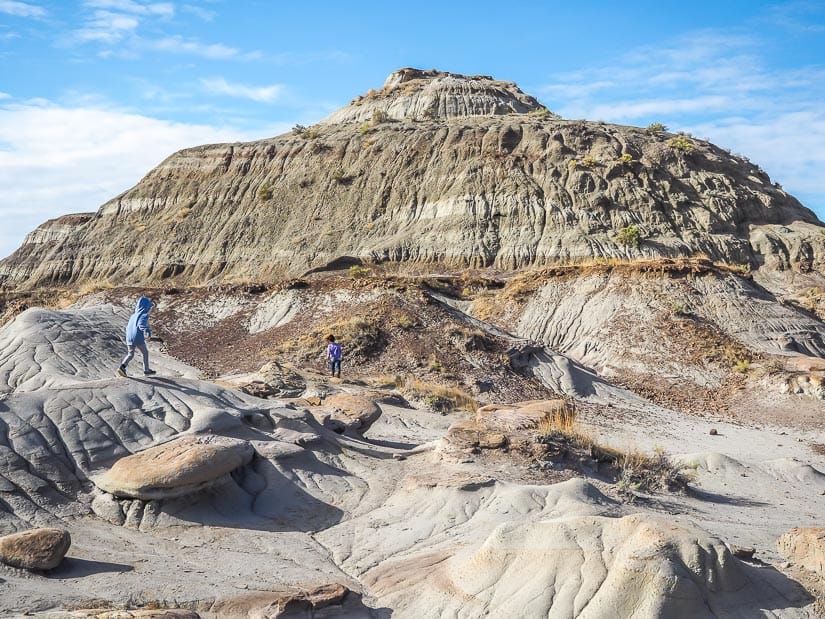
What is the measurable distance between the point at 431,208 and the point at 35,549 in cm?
4090

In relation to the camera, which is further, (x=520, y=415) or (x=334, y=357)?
(x=334, y=357)

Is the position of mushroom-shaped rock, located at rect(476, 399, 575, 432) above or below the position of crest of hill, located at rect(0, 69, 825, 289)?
below

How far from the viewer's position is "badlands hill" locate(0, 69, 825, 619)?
6.75 m

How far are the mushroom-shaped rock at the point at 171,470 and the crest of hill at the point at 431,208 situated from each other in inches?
1274

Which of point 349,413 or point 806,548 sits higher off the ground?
point 349,413

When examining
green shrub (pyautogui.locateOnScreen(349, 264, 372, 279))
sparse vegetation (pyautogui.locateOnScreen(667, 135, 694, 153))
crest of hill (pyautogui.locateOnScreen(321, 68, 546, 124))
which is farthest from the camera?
crest of hill (pyautogui.locateOnScreen(321, 68, 546, 124))

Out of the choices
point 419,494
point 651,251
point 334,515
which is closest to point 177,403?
point 334,515

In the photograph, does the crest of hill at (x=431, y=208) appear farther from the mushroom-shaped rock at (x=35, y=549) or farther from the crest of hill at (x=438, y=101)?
the mushroom-shaped rock at (x=35, y=549)

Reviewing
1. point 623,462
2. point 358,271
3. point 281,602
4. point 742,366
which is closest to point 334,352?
point 623,462

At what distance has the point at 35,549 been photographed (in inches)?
265

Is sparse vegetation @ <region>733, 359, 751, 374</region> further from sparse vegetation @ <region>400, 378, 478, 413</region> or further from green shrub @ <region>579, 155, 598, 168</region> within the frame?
green shrub @ <region>579, 155, 598, 168</region>

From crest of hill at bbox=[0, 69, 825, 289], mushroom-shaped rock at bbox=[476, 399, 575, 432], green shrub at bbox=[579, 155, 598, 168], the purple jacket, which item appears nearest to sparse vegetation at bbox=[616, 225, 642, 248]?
crest of hill at bbox=[0, 69, 825, 289]

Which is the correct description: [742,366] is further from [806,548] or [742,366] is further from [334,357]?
[806,548]

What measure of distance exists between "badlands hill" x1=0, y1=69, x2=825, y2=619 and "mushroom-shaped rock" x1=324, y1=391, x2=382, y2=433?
0.27ft
